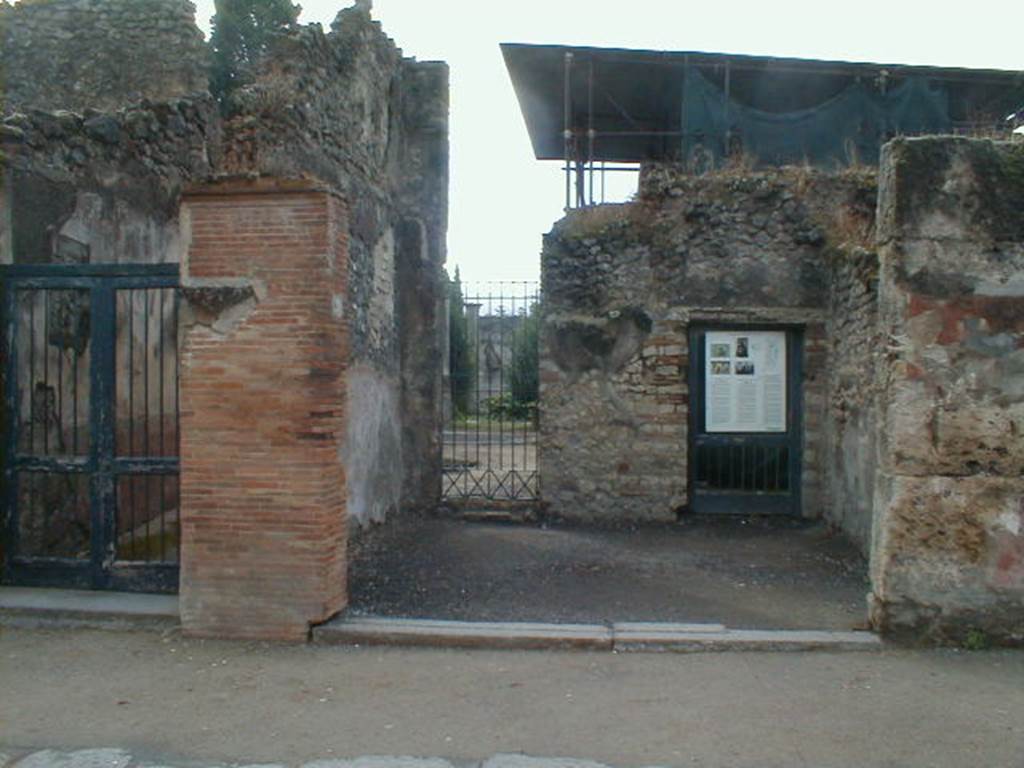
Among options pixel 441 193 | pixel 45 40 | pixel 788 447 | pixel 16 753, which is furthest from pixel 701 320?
pixel 45 40

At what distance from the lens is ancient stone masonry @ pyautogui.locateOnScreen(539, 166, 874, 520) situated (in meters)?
10.6

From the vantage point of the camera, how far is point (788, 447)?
10695mm

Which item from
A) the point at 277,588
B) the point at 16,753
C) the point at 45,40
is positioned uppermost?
the point at 45,40

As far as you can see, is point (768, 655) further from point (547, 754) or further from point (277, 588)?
point (277, 588)

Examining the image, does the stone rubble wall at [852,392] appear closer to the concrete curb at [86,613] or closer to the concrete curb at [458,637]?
the concrete curb at [458,637]

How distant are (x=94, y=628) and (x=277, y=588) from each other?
124 cm

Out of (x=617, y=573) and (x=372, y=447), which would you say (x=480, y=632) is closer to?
(x=617, y=573)

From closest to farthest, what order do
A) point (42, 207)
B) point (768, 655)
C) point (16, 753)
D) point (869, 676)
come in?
1. point (16, 753)
2. point (869, 676)
3. point (768, 655)
4. point (42, 207)

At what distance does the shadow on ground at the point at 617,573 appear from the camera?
6695 mm

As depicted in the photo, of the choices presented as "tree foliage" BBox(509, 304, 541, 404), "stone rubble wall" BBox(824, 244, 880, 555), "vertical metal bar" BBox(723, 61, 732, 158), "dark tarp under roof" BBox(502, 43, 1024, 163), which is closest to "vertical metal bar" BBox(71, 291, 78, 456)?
"stone rubble wall" BBox(824, 244, 880, 555)

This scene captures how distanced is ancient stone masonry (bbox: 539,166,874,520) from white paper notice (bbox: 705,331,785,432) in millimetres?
261

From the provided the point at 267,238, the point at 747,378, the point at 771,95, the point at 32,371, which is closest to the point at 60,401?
the point at 32,371

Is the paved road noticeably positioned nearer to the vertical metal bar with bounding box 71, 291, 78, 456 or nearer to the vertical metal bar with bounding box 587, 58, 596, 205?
the vertical metal bar with bounding box 71, 291, 78, 456

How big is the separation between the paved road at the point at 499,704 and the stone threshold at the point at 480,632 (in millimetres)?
100
